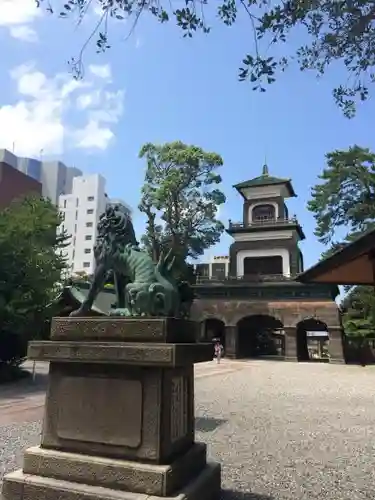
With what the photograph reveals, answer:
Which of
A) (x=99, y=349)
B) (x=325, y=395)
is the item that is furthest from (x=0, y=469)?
(x=325, y=395)

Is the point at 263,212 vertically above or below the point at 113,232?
above

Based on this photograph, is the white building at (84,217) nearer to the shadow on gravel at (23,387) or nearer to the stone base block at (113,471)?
the shadow on gravel at (23,387)

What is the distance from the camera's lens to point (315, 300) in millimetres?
31031

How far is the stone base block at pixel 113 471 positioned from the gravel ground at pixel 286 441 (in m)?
1.07

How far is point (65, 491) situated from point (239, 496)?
1.88 metres

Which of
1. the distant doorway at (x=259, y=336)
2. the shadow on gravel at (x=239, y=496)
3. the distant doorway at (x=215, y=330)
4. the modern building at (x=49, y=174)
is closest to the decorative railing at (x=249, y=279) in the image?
the distant doorway at (x=259, y=336)

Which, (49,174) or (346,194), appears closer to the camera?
(346,194)

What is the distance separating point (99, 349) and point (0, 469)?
282 centimetres

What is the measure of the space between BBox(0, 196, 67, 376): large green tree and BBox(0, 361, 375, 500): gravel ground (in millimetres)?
6486

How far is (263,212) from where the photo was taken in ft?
120

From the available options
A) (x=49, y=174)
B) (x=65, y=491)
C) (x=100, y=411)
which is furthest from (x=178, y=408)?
(x=49, y=174)

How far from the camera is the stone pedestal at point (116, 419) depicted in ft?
11.8

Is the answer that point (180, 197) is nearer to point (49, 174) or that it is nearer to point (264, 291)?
point (264, 291)

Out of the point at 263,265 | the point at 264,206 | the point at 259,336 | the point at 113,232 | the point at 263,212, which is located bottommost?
the point at 259,336
